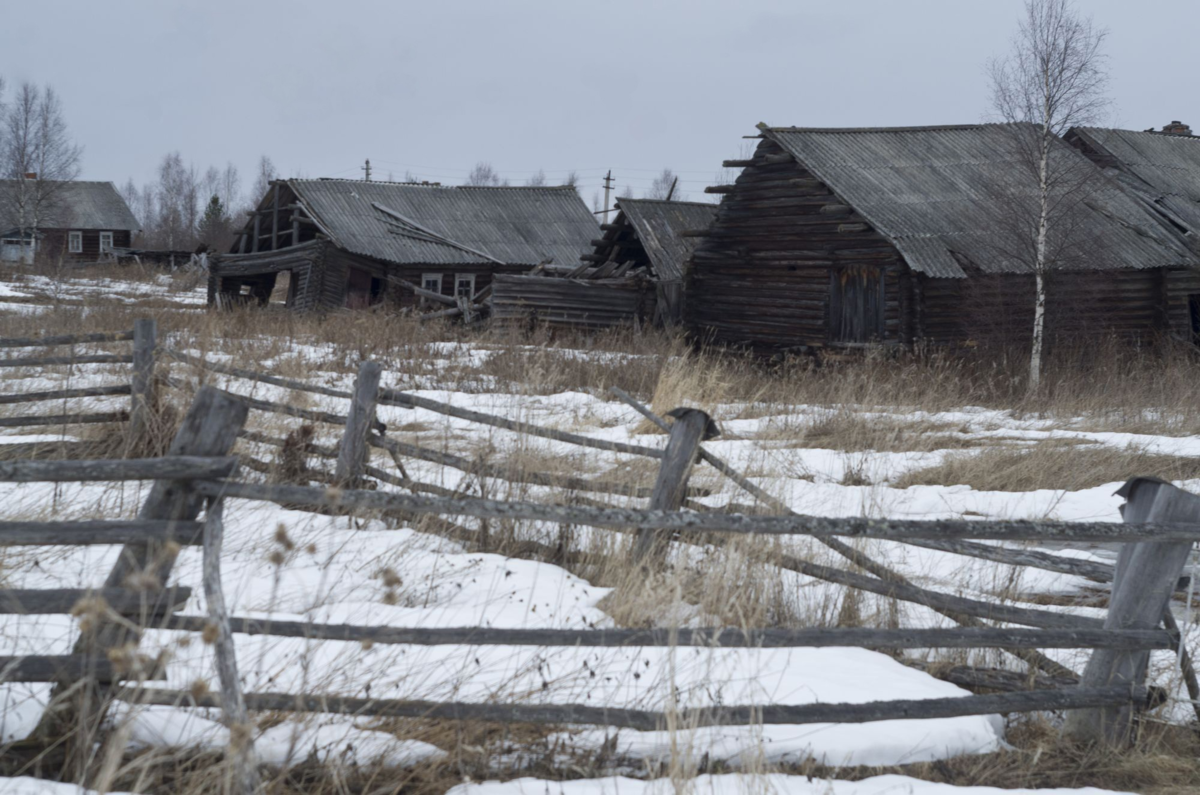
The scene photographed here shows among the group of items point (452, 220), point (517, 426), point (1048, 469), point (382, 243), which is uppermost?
point (452, 220)

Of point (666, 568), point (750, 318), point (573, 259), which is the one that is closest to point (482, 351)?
point (750, 318)

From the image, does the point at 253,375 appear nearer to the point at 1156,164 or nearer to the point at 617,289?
the point at 617,289

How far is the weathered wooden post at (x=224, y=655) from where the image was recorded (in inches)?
101

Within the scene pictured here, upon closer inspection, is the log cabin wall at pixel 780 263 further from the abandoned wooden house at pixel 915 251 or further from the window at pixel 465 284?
the window at pixel 465 284

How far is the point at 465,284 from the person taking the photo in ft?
102

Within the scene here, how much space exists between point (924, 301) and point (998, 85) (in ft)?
12.6

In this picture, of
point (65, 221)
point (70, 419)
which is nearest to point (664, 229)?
point (70, 419)

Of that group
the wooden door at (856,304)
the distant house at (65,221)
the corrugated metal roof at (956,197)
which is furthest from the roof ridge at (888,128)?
the distant house at (65,221)

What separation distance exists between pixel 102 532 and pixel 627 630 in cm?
162

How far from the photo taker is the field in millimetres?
3053

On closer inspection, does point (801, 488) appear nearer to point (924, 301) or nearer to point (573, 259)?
point (924, 301)

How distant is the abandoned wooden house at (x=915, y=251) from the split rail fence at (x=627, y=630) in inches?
521

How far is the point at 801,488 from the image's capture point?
7625 millimetres

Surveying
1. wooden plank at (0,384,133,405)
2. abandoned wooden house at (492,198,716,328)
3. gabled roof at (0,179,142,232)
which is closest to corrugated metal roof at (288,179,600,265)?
abandoned wooden house at (492,198,716,328)
